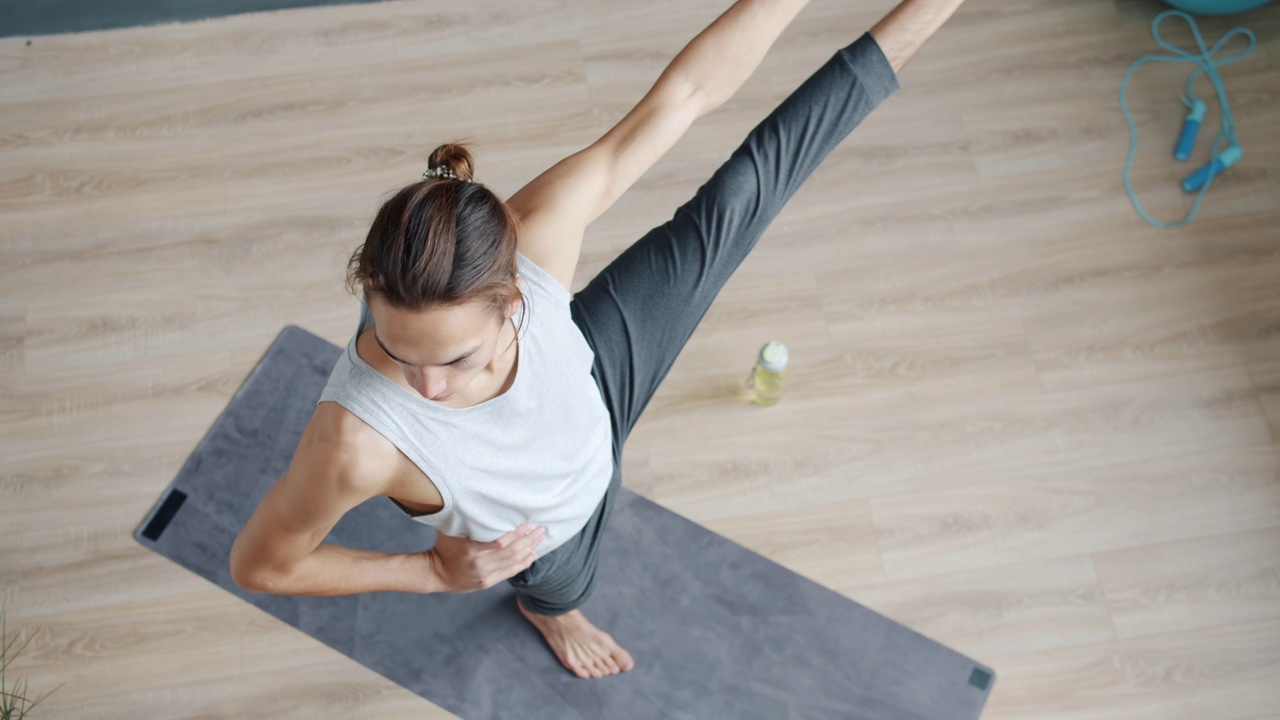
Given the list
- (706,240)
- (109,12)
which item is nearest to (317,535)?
(706,240)

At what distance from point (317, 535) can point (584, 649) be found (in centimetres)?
73

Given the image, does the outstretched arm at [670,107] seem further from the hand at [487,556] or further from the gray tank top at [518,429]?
the hand at [487,556]

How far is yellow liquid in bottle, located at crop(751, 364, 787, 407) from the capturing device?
1.99m

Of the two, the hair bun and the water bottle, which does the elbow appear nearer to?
the hair bun

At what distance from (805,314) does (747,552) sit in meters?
0.52

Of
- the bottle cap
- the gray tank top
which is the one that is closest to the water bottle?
the bottle cap

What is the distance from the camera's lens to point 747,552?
78.6 inches

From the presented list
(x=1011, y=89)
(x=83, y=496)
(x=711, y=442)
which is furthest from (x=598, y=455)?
(x=1011, y=89)

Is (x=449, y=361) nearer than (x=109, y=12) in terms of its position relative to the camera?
Yes

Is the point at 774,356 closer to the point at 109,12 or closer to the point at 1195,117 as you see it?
the point at 1195,117

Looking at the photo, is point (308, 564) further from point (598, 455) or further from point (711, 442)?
point (711, 442)

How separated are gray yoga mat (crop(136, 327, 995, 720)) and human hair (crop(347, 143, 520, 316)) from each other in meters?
0.99

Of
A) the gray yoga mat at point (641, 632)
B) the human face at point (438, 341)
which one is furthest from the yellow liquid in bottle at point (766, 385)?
the human face at point (438, 341)

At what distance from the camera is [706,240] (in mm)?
1525
